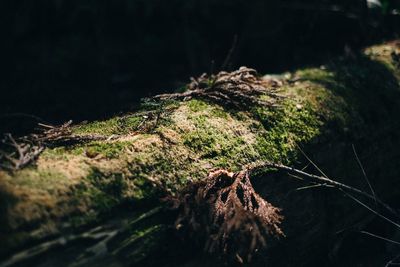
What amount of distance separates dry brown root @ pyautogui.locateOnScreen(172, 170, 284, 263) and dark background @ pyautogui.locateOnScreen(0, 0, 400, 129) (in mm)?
2642

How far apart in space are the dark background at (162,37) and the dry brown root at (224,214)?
8.67ft

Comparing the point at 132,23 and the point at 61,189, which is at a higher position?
the point at 132,23

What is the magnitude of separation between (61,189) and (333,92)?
97.6 inches

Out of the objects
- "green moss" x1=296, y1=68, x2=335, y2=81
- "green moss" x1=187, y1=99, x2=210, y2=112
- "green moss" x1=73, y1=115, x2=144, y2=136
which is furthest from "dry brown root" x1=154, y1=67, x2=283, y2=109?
"green moss" x1=296, y1=68, x2=335, y2=81

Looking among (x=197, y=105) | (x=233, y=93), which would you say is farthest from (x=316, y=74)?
(x=197, y=105)

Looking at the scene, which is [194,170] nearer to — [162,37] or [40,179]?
[40,179]

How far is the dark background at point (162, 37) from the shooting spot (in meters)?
5.14

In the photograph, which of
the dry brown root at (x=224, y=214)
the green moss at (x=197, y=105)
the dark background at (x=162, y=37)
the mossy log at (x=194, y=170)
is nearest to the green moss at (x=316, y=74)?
the mossy log at (x=194, y=170)

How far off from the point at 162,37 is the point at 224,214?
4447mm

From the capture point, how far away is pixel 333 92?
11.4 ft

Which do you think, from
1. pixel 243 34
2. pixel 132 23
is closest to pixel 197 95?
pixel 243 34

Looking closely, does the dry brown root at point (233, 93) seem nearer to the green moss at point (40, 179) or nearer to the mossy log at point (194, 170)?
the mossy log at point (194, 170)

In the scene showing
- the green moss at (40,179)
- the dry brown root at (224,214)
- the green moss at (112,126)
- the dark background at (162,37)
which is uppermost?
the dark background at (162,37)

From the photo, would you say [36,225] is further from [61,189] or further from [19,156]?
[19,156]
